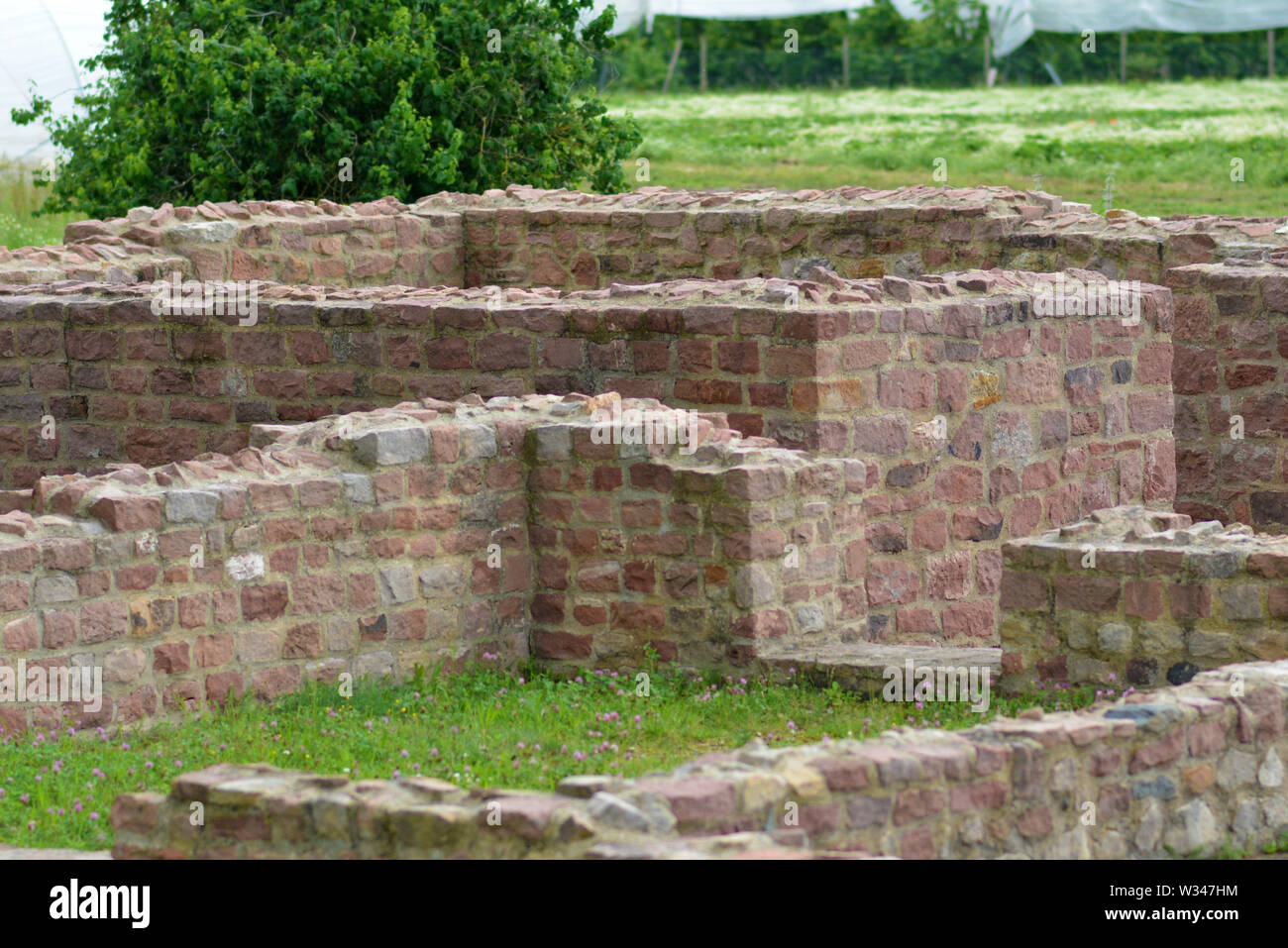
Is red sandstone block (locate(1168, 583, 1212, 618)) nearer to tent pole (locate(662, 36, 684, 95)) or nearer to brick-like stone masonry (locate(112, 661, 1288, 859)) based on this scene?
brick-like stone masonry (locate(112, 661, 1288, 859))

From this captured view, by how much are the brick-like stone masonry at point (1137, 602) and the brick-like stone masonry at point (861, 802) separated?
1.15m

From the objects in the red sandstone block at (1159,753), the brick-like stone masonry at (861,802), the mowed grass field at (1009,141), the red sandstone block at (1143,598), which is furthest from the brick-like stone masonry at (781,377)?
the mowed grass field at (1009,141)

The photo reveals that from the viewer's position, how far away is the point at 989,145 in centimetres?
3050

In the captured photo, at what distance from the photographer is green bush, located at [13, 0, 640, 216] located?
19516mm

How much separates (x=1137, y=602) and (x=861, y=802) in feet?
8.93

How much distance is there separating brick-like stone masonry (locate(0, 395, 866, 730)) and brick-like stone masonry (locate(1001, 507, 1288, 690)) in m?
1.01

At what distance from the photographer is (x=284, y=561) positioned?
8641 mm

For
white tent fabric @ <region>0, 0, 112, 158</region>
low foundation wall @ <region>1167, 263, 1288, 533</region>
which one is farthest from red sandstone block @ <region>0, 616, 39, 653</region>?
white tent fabric @ <region>0, 0, 112, 158</region>

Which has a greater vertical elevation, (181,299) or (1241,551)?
(181,299)

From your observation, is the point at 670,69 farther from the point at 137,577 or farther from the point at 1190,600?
the point at 137,577

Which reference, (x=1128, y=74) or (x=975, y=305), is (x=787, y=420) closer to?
(x=975, y=305)

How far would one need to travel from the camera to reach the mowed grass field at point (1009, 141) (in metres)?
26.1
